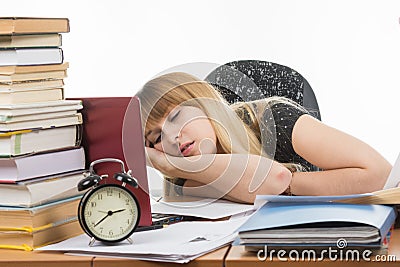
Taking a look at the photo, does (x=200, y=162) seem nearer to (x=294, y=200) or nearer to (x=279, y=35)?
(x=294, y=200)

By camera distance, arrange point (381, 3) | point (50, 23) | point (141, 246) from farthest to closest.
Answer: point (381, 3), point (50, 23), point (141, 246)

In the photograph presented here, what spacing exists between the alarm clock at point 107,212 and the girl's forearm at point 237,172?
396 millimetres

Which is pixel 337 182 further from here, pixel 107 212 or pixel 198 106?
pixel 107 212

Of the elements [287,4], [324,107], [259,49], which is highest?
[287,4]

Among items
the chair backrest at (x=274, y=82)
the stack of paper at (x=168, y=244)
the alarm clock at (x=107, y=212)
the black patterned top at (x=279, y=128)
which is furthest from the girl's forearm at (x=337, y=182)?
the alarm clock at (x=107, y=212)

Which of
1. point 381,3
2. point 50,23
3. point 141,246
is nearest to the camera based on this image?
point 141,246

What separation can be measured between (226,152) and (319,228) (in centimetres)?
59

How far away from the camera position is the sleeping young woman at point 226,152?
1.65 m

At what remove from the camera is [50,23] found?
4.46ft

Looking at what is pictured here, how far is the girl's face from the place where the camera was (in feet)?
5.41

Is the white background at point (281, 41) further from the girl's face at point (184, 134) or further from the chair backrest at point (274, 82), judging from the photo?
the girl's face at point (184, 134)

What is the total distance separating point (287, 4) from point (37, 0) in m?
0.99

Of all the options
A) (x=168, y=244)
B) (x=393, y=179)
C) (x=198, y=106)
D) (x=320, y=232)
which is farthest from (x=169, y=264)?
(x=198, y=106)

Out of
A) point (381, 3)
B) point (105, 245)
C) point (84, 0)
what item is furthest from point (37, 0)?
point (105, 245)
